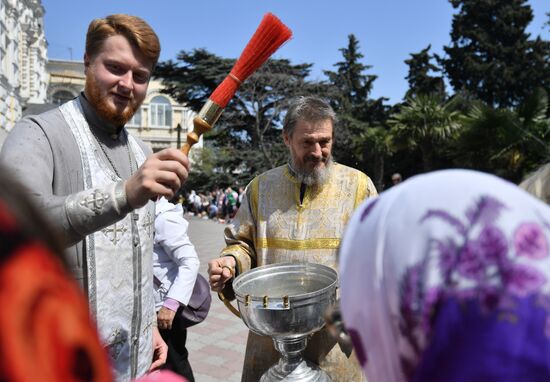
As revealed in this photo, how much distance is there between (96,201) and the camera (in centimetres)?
115

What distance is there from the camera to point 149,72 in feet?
5.70

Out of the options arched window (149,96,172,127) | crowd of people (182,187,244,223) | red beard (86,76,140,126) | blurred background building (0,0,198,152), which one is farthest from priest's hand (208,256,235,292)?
arched window (149,96,172,127)

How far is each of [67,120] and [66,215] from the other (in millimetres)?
575

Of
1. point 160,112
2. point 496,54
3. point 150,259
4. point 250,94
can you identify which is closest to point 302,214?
point 150,259

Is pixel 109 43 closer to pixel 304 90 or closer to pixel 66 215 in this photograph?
pixel 66 215

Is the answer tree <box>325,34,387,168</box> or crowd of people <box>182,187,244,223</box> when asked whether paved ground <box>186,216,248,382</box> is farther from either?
tree <box>325,34,387,168</box>

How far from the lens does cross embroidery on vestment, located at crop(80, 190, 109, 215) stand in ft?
3.74

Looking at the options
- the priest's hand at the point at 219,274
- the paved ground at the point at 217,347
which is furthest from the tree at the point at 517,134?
the priest's hand at the point at 219,274

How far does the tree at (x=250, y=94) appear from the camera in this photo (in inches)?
920

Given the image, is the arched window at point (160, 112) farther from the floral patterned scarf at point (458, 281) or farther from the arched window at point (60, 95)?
the floral patterned scarf at point (458, 281)

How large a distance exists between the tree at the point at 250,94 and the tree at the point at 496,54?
688 inches

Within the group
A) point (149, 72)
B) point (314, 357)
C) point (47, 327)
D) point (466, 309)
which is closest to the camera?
point (47, 327)

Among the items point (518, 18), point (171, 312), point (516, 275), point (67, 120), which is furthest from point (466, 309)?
point (518, 18)

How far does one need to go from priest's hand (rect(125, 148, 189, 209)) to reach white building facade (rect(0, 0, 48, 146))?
24613mm
